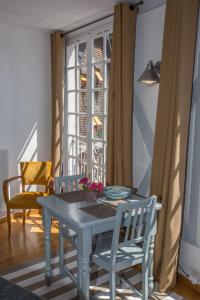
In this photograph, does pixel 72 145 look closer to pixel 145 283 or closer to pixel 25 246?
pixel 25 246

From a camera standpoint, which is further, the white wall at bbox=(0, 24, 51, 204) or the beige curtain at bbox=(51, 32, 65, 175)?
the beige curtain at bbox=(51, 32, 65, 175)

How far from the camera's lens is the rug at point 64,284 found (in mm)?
2609

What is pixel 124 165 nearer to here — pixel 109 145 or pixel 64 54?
pixel 109 145

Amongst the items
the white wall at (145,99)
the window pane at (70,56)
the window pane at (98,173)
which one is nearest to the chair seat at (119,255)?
the white wall at (145,99)

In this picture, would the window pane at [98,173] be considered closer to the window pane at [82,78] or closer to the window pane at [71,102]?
the window pane at [71,102]

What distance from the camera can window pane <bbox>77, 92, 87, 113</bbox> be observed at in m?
4.17

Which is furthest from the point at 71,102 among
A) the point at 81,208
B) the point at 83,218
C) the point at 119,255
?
the point at 119,255

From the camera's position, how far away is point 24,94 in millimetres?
4344

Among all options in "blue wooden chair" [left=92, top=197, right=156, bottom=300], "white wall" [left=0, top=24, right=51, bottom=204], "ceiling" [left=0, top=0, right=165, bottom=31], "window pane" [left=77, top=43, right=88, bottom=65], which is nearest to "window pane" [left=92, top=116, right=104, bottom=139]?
"window pane" [left=77, top=43, right=88, bottom=65]

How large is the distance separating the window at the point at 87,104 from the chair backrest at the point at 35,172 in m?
0.50

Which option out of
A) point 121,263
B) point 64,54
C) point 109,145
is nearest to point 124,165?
point 109,145

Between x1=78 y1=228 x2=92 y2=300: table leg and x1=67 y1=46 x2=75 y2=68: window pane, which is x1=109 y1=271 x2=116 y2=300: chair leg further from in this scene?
x1=67 y1=46 x2=75 y2=68: window pane

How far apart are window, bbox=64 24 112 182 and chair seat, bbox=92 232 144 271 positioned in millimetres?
1439

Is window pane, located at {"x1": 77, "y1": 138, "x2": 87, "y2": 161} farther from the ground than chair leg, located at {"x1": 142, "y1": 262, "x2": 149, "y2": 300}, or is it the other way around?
window pane, located at {"x1": 77, "y1": 138, "x2": 87, "y2": 161}
